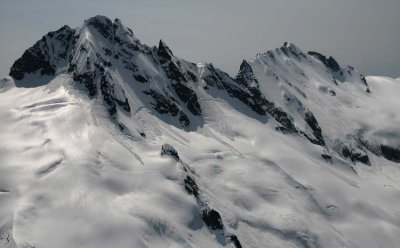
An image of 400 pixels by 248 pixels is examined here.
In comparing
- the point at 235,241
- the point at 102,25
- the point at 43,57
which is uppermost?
the point at 102,25

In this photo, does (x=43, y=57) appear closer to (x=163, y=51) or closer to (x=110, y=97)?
(x=110, y=97)

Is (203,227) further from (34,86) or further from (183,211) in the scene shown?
(34,86)

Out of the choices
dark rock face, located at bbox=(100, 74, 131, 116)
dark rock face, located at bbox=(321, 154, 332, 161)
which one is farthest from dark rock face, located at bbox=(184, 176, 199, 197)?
dark rock face, located at bbox=(321, 154, 332, 161)

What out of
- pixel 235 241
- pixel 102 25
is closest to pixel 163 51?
pixel 102 25

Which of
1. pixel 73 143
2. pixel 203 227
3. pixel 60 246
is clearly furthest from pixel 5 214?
pixel 203 227

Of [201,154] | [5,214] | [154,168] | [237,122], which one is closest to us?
[5,214]
